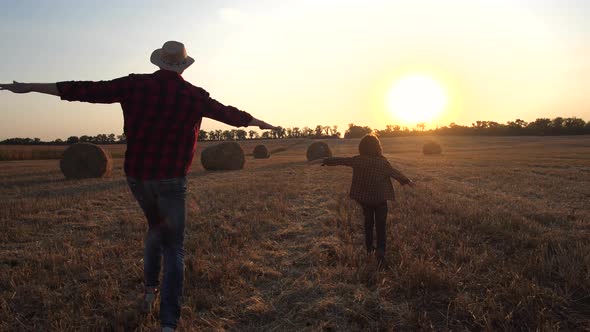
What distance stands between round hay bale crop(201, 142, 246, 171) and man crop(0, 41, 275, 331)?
69.2 ft

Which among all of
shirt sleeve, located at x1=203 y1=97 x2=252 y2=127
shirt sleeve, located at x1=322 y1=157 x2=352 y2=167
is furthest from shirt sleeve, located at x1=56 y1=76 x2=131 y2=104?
shirt sleeve, located at x1=322 y1=157 x2=352 y2=167

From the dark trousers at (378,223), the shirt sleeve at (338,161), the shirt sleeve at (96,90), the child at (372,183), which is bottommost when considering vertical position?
the dark trousers at (378,223)

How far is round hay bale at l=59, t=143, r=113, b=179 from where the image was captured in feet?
61.5

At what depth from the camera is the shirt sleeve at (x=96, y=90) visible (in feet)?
11.2

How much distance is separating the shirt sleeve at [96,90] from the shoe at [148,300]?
2.00 meters

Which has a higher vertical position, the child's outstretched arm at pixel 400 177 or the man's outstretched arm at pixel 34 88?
the man's outstretched arm at pixel 34 88

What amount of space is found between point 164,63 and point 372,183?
11.3ft

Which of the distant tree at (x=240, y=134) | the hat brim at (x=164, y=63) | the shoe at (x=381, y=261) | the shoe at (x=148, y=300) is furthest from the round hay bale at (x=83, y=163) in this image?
the distant tree at (x=240, y=134)

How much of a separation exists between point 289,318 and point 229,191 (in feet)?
30.2

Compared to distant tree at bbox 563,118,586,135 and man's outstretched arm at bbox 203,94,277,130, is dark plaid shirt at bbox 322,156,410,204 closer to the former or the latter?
man's outstretched arm at bbox 203,94,277,130

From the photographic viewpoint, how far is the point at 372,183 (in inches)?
235

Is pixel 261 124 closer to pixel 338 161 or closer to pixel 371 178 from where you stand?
pixel 338 161

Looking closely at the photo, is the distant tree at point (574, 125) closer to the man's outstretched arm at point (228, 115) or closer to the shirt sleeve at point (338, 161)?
the shirt sleeve at point (338, 161)

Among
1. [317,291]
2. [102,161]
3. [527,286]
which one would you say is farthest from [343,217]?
[102,161]
